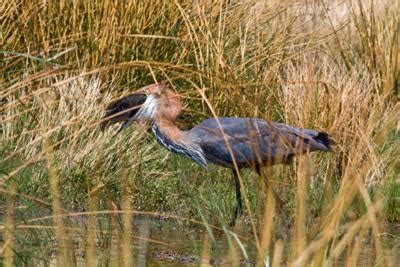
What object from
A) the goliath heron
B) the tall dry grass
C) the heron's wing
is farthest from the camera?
the goliath heron

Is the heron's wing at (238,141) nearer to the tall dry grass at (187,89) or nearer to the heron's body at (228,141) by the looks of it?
the heron's body at (228,141)

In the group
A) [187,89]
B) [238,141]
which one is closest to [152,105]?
[238,141]

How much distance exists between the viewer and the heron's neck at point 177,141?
7895 millimetres

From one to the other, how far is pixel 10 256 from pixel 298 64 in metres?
5.71

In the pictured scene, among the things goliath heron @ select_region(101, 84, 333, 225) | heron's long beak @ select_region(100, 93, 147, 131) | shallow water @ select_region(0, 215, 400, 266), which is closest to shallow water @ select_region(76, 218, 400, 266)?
shallow water @ select_region(0, 215, 400, 266)

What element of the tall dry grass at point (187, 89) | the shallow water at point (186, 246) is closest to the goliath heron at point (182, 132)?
the tall dry grass at point (187, 89)

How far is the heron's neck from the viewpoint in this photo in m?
7.89

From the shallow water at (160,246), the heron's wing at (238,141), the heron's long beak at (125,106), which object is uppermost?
the heron's long beak at (125,106)

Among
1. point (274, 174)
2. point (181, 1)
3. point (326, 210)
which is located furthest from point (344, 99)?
point (326, 210)

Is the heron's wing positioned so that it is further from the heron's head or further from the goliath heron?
the heron's head

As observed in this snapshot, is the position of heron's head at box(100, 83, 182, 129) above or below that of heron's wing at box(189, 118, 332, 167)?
above

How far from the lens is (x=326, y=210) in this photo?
4297 mm

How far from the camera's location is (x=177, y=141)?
7.96m

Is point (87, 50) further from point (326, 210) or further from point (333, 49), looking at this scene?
point (326, 210)
